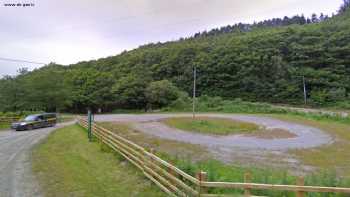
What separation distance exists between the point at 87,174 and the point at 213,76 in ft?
226

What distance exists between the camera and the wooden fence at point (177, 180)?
487 centimetres

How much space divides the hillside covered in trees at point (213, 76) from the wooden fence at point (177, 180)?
120 feet

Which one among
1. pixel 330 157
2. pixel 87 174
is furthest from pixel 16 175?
pixel 330 157

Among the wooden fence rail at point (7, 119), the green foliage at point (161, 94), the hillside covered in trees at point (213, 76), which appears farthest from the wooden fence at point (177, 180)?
the green foliage at point (161, 94)

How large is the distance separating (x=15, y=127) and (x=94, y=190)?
71.3 feet

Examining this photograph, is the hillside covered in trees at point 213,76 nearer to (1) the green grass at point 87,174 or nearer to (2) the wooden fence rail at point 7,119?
(2) the wooden fence rail at point 7,119

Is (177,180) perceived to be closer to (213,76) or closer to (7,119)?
(7,119)

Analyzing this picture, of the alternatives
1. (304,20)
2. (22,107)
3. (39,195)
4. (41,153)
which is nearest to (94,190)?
(39,195)

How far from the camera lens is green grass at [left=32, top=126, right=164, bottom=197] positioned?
7.57 meters

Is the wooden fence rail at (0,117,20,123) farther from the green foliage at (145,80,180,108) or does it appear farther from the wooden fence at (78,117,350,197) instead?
the green foliage at (145,80,180,108)

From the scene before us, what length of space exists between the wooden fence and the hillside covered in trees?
120 feet

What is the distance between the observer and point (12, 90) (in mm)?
41812

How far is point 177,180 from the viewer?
256 inches

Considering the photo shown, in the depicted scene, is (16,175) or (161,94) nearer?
(16,175)
